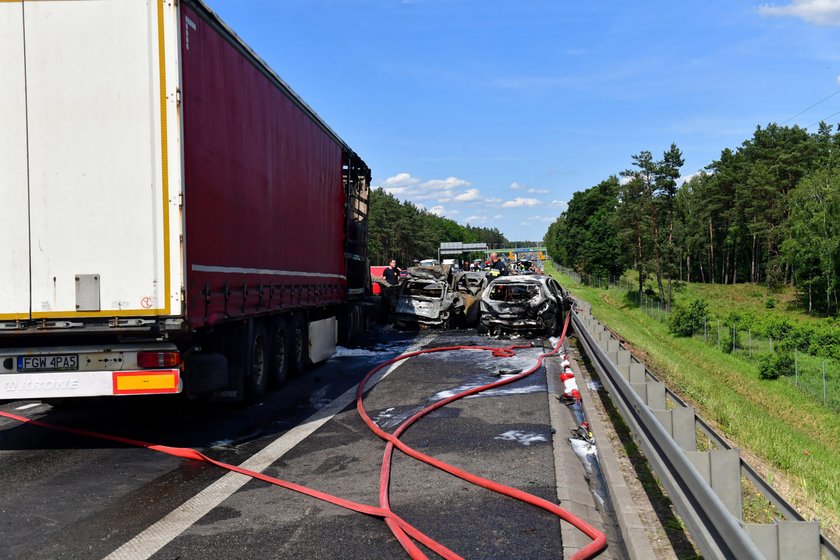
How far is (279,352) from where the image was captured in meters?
10.5

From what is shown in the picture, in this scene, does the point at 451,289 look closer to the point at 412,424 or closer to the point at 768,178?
the point at 412,424

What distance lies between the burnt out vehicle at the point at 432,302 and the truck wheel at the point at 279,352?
7963 millimetres

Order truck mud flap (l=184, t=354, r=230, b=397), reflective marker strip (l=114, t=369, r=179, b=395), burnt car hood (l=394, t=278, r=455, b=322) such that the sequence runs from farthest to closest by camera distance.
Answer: burnt car hood (l=394, t=278, r=455, b=322), truck mud flap (l=184, t=354, r=230, b=397), reflective marker strip (l=114, t=369, r=179, b=395)

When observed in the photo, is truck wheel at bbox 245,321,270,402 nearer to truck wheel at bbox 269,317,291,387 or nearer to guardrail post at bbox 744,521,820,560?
truck wheel at bbox 269,317,291,387

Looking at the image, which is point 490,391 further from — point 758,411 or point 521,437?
point 758,411

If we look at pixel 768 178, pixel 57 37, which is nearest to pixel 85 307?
pixel 57 37

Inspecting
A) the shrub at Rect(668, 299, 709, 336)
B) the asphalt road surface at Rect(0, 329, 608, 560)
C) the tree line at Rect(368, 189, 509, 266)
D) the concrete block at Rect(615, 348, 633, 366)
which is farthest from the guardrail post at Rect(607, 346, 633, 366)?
the tree line at Rect(368, 189, 509, 266)

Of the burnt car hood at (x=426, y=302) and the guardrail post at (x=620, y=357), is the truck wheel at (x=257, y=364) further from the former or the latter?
the burnt car hood at (x=426, y=302)

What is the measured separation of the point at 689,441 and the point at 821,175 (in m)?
67.1

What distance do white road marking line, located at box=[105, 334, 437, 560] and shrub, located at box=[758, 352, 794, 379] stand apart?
99.8 feet

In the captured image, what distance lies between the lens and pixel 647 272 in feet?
214

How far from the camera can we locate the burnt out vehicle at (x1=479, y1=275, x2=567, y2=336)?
15.7m

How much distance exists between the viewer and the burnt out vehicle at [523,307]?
15695 millimetres

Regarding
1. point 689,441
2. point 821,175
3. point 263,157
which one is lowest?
point 689,441
